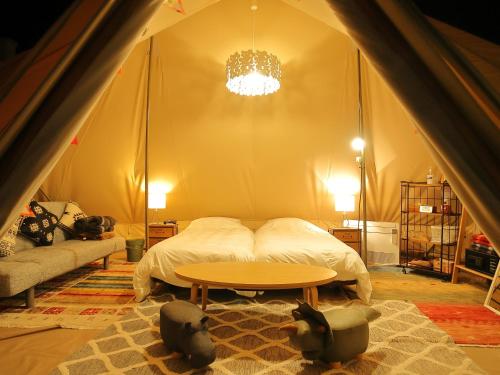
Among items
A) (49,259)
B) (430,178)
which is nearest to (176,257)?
(49,259)

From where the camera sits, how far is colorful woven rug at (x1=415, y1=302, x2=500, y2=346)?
2102 millimetres

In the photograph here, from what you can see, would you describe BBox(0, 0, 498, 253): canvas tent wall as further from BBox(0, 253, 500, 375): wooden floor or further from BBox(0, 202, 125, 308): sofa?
BBox(0, 253, 500, 375): wooden floor

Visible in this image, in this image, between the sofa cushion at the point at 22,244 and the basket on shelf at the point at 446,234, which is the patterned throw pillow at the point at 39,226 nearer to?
the sofa cushion at the point at 22,244

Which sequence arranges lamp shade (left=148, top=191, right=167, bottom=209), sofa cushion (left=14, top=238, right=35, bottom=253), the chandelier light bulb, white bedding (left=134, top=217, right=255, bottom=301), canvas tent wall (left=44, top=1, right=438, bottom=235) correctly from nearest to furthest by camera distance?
white bedding (left=134, top=217, right=255, bottom=301) < sofa cushion (left=14, top=238, right=35, bottom=253) < the chandelier light bulb < canvas tent wall (left=44, top=1, right=438, bottom=235) < lamp shade (left=148, top=191, right=167, bottom=209)

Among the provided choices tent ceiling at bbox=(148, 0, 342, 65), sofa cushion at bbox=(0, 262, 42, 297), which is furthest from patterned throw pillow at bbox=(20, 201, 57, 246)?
tent ceiling at bbox=(148, 0, 342, 65)

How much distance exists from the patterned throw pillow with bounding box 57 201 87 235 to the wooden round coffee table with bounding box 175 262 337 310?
6.53 feet

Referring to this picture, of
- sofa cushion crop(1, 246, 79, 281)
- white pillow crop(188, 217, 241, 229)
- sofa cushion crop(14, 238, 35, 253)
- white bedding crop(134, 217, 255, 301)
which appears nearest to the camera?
sofa cushion crop(1, 246, 79, 281)

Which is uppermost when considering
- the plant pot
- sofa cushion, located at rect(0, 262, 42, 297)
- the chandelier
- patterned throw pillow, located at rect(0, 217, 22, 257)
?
the chandelier

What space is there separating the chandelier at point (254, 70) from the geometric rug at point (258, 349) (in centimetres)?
237

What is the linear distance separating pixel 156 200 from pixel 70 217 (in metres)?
1.00

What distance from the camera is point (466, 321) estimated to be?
2391mm

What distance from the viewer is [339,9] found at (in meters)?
1.00

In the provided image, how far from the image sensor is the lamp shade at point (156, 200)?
434 centimetres

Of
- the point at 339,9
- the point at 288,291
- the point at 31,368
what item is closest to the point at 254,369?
the point at 31,368
